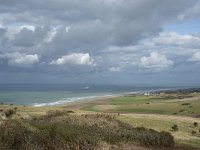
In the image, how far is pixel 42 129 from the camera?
20984 millimetres

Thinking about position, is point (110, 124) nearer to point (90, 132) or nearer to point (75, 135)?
point (90, 132)

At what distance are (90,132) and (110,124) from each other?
405 centimetres

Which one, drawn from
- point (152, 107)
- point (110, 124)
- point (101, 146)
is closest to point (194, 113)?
point (152, 107)

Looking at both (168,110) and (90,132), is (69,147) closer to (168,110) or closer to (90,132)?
(90,132)

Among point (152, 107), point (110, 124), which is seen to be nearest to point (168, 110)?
point (152, 107)

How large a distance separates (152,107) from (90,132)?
275ft

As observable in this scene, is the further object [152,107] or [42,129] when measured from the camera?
[152,107]

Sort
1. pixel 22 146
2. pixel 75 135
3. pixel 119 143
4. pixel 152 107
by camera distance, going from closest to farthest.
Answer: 1. pixel 22 146
2. pixel 75 135
3. pixel 119 143
4. pixel 152 107

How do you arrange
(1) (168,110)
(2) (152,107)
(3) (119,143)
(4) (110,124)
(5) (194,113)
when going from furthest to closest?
(2) (152,107)
(1) (168,110)
(5) (194,113)
(4) (110,124)
(3) (119,143)

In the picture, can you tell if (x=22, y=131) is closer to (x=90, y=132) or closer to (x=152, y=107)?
Result: (x=90, y=132)

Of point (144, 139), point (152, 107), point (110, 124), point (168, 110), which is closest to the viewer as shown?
point (144, 139)

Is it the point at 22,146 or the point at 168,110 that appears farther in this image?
the point at 168,110

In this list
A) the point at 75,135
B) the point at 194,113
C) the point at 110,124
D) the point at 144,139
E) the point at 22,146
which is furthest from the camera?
the point at 194,113

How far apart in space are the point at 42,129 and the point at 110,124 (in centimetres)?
628
